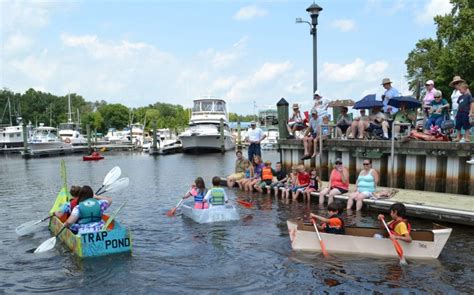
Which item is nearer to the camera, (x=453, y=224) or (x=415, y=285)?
(x=415, y=285)

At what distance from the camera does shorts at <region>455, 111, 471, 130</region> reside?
13975 mm

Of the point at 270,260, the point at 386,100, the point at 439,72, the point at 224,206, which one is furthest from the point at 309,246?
the point at 439,72

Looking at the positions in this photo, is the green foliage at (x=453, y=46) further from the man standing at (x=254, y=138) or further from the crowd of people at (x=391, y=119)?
the man standing at (x=254, y=138)

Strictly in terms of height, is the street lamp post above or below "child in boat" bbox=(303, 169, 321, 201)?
above

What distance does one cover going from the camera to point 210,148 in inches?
2120

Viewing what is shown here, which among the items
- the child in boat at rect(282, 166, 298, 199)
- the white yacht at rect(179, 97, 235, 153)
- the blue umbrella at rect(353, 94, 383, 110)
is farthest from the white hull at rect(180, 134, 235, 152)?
the blue umbrella at rect(353, 94, 383, 110)

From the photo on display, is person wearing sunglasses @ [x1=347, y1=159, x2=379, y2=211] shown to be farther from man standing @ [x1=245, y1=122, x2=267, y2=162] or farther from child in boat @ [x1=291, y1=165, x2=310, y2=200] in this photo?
man standing @ [x1=245, y1=122, x2=267, y2=162]

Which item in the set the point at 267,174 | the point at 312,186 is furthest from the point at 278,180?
the point at 312,186

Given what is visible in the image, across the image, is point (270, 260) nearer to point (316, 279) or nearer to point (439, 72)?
point (316, 279)

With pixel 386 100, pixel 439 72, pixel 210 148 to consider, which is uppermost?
pixel 439 72

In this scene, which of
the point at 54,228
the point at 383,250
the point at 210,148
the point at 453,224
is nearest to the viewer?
the point at 383,250

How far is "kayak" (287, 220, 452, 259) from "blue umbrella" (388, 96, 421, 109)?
22.2 feet

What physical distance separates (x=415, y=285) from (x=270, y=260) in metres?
3.03

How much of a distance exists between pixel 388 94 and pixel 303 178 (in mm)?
4346
